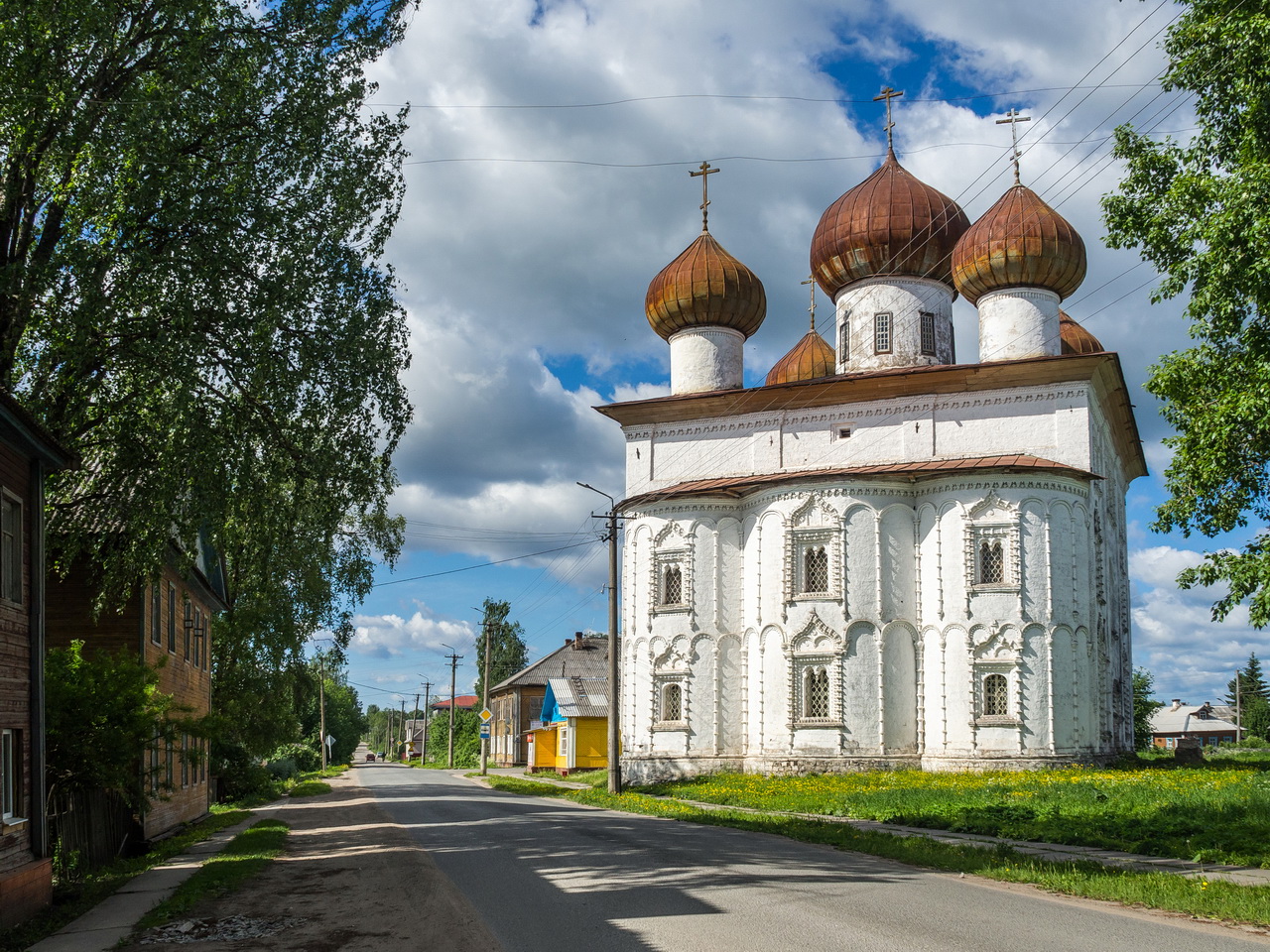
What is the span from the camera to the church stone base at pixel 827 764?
89.5ft

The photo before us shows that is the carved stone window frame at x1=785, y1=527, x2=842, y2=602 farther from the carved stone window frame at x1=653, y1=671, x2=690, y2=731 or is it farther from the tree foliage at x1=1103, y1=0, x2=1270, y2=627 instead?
the tree foliage at x1=1103, y1=0, x2=1270, y2=627

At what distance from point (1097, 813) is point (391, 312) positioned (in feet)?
39.2

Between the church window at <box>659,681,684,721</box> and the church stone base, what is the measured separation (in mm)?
1116

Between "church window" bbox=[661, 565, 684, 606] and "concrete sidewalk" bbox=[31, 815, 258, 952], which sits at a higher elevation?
"church window" bbox=[661, 565, 684, 606]

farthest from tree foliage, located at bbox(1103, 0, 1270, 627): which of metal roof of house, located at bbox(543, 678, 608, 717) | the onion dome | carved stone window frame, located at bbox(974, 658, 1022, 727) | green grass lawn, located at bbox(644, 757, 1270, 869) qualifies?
metal roof of house, located at bbox(543, 678, 608, 717)

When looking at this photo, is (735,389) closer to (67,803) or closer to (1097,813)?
(1097,813)

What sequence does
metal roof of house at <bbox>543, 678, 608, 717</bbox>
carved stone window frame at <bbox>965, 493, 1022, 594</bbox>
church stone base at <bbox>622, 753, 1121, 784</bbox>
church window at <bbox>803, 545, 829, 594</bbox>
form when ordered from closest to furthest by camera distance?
church stone base at <bbox>622, 753, 1121, 784</bbox>
carved stone window frame at <bbox>965, 493, 1022, 594</bbox>
church window at <bbox>803, 545, 829, 594</bbox>
metal roof of house at <bbox>543, 678, 608, 717</bbox>

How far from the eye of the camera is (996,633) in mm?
27984

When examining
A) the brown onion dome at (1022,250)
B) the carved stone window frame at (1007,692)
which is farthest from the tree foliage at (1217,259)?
the brown onion dome at (1022,250)

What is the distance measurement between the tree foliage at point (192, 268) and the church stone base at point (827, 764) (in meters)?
16.7

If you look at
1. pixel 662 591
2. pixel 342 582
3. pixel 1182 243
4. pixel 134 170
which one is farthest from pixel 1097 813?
pixel 342 582

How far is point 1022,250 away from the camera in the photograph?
31.2m

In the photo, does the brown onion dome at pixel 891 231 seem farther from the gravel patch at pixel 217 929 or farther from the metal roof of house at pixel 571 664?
the metal roof of house at pixel 571 664

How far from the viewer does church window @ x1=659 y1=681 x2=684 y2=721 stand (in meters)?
31.5
